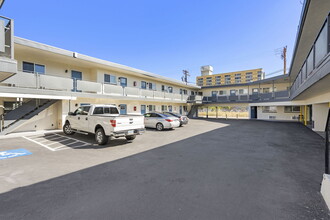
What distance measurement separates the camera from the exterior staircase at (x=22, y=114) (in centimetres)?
1052

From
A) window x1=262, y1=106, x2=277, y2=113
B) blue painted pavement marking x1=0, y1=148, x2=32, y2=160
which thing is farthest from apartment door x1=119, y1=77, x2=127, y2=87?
window x1=262, y1=106, x2=277, y2=113

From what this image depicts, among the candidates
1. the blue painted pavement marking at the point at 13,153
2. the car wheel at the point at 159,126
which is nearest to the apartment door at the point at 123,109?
the car wheel at the point at 159,126

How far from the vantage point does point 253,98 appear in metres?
25.6

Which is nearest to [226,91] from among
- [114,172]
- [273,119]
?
[273,119]

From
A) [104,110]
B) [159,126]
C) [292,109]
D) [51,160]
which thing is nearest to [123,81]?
[159,126]

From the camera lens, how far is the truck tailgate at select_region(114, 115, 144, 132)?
7934 millimetres

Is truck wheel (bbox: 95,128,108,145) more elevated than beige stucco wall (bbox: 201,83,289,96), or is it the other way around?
beige stucco wall (bbox: 201,83,289,96)

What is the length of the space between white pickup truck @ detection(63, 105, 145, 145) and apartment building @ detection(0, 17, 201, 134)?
2824mm

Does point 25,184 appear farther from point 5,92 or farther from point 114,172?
point 5,92

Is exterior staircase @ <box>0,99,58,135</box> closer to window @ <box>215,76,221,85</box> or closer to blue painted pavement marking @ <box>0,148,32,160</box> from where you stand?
blue painted pavement marking @ <box>0,148,32,160</box>

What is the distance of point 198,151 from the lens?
7.35 metres

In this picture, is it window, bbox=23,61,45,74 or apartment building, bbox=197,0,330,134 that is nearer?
apartment building, bbox=197,0,330,134

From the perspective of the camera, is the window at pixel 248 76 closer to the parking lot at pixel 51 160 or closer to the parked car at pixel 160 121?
the parked car at pixel 160 121

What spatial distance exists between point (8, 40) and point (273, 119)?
102ft
